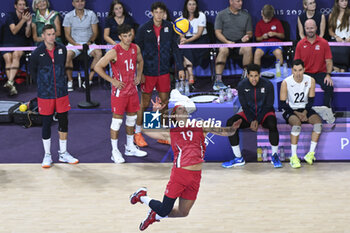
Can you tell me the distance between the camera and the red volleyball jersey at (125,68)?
8.73 metres

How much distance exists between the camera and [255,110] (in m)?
8.91

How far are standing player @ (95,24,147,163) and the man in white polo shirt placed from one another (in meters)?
4.11

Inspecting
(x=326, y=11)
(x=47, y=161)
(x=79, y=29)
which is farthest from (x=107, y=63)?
(x=326, y=11)

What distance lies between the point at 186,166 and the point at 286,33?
7.63m

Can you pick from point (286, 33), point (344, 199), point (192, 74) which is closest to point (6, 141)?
point (192, 74)

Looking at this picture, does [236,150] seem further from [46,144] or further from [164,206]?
[46,144]

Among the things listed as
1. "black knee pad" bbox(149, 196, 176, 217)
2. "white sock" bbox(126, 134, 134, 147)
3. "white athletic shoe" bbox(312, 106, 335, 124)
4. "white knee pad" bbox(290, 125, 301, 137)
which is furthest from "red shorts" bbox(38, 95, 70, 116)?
"white athletic shoe" bbox(312, 106, 335, 124)

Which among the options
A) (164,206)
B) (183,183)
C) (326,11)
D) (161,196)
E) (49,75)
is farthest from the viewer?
(326,11)

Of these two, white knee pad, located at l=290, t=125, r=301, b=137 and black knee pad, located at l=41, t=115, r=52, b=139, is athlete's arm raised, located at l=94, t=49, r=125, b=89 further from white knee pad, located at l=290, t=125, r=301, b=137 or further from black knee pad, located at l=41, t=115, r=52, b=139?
white knee pad, located at l=290, t=125, r=301, b=137

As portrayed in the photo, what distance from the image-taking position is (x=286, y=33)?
43.7ft

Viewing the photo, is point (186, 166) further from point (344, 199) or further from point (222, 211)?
point (344, 199)

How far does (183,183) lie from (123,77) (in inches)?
112

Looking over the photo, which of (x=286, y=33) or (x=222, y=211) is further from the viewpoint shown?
(x=286, y=33)

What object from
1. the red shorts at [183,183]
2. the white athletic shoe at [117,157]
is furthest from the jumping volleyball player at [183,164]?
the white athletic shoe at [117,157]
